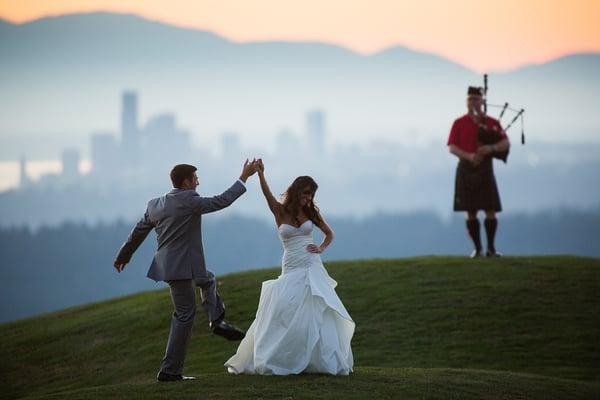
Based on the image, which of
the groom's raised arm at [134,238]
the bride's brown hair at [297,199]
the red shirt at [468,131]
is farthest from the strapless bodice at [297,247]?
the red shirt at [468,131]

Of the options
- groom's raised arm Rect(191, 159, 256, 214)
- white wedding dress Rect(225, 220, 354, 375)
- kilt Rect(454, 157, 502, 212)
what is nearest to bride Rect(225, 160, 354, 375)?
white wedding dress Rect(225, 220, 354, 375)

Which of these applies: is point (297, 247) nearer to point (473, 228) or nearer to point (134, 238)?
point (134, 238)

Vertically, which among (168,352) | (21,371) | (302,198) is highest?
(302,198)

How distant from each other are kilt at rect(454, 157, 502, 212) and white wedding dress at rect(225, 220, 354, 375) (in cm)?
1292

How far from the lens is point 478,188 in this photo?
31.2m

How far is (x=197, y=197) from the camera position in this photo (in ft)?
59.3

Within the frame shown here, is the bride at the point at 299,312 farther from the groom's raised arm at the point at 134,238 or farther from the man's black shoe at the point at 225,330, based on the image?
the groom's raised arm at the point at 134,238

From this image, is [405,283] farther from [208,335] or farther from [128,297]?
[128,297]

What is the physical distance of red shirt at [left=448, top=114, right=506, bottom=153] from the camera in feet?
102

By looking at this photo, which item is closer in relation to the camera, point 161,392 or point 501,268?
point 161,392

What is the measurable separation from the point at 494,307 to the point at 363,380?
33.6 feet

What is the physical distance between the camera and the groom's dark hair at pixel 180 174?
1814 cm

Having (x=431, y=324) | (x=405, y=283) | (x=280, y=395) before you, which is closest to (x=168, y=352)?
(x=280, y=395)

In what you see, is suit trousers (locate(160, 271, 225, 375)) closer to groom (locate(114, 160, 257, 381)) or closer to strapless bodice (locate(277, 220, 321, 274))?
groom (locate(114, 160, 257, 381))
